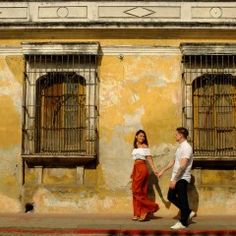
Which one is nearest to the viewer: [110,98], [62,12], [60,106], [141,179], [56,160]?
[141,179]

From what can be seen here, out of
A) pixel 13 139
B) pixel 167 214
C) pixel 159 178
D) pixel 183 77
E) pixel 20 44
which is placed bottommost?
pixel 167 214

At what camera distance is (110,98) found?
38.9ft

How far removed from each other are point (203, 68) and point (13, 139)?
4307 millimetres

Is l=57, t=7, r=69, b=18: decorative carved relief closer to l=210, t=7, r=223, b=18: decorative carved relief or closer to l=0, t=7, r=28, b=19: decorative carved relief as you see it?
l=0, t=7, r=28, b=19: decorative carved relief

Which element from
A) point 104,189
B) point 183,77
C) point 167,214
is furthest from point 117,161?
point 183,77

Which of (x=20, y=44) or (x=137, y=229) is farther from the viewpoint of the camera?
(x=20, y=44)

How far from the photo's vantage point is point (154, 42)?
39.1 ft

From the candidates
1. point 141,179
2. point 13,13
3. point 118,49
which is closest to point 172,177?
point 141,179

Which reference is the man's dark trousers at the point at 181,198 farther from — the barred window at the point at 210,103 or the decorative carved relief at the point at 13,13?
the decorative carved relief at the point at 13,13

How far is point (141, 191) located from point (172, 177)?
2.56ft

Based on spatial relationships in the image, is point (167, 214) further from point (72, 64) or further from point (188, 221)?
point (72, 64)

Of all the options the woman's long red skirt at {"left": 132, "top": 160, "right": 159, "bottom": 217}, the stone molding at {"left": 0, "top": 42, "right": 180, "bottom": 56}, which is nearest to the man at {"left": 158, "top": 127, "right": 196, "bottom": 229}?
the woman's long red skirt at {"left": 132, "top": 160, "right": 159, "bottom": 217}

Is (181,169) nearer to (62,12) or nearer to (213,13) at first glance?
(213,13)

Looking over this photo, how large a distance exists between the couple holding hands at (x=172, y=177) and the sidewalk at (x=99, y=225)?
0.22 m
